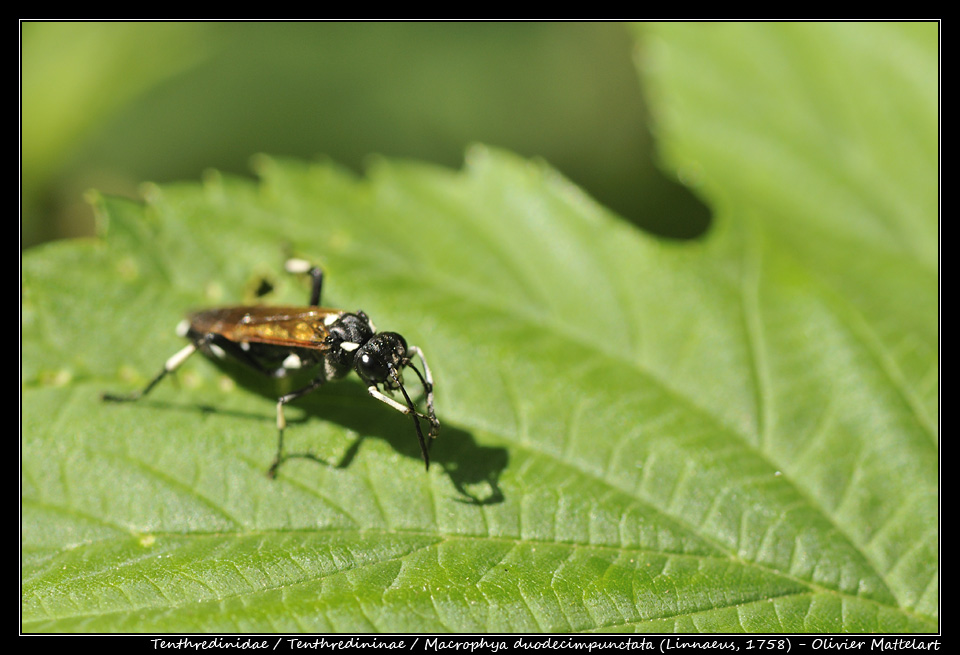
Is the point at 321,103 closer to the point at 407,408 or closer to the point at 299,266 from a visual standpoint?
the point at 299,266

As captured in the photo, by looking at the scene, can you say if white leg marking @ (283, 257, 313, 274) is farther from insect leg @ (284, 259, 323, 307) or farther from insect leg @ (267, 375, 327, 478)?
insect leg @ (267, 375, 327, 478)

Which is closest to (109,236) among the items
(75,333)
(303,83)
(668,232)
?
(75,333)

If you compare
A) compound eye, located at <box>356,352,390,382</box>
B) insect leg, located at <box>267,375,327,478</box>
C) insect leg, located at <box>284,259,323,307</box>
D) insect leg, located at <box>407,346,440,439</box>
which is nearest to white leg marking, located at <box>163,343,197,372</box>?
insect leg, located at <box>267,375,327,478</box>

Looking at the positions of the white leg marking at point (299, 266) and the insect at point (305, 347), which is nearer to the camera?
the insect at point (305, 347)

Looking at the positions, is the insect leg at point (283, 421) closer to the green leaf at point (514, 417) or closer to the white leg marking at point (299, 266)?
the green leaf at point (514, 417)

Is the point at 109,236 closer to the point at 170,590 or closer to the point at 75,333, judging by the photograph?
the point at 75,333

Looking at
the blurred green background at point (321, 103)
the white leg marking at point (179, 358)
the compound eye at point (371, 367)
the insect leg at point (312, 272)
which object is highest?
the blurred green background at point (321, 103)

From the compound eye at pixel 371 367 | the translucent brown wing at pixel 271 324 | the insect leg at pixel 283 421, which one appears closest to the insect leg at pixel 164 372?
the translucent brown wing at pixel 271 324
